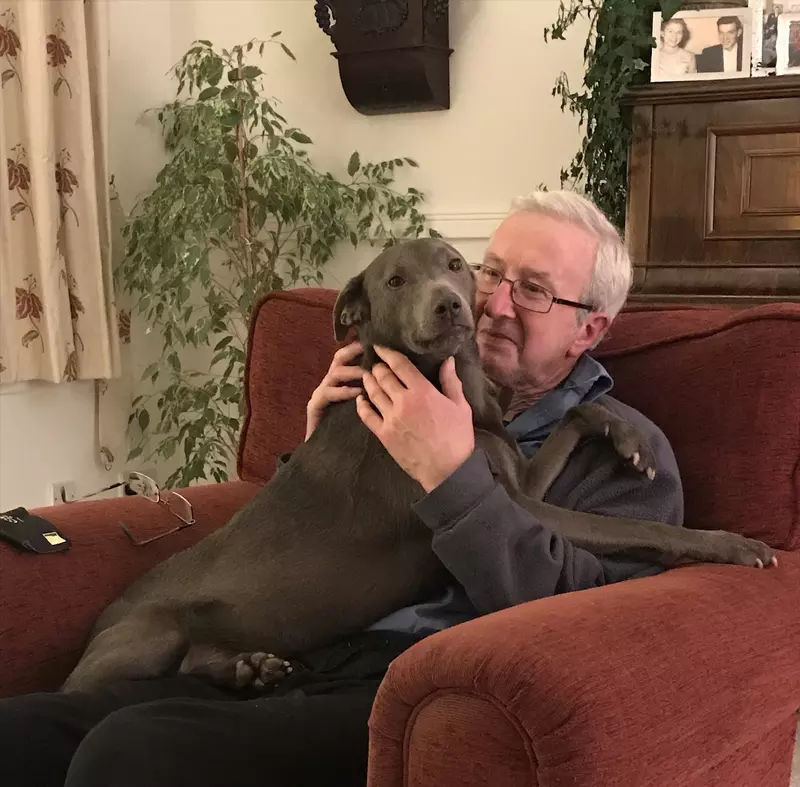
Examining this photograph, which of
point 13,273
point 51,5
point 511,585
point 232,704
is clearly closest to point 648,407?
point 511,585

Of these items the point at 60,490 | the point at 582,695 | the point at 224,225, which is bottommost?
the point at 60,490

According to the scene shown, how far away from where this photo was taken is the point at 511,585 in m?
1.37

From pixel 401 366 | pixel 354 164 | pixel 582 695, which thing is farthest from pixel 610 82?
pixel 582 695

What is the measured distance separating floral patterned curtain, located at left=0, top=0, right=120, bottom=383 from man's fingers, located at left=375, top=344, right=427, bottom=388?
5.59 ft

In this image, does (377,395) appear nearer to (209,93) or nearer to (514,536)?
(514,536)

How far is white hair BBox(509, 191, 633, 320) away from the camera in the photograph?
1.76m

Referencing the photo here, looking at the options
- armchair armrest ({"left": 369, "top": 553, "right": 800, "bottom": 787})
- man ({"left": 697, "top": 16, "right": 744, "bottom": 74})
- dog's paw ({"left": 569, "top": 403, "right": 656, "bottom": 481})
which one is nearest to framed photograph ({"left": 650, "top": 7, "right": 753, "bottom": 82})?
man ({"left": 697, "top": 16, "right": 744, "bottom": 74})

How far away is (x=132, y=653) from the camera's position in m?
1.53

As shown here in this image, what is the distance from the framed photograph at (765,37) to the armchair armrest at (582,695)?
175cm

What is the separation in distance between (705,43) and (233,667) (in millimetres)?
1931

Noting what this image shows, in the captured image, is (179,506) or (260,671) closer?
(260,671)

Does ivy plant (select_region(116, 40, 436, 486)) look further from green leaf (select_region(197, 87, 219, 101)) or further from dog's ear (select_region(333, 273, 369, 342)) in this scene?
dog's ear (select_region(333, 273, 369, 342))

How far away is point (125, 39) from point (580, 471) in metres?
2.59

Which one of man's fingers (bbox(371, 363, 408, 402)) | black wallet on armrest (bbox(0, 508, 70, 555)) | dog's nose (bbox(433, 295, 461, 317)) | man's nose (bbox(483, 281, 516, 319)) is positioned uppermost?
dog's nose (bbox(433, 295, 461, 317))
